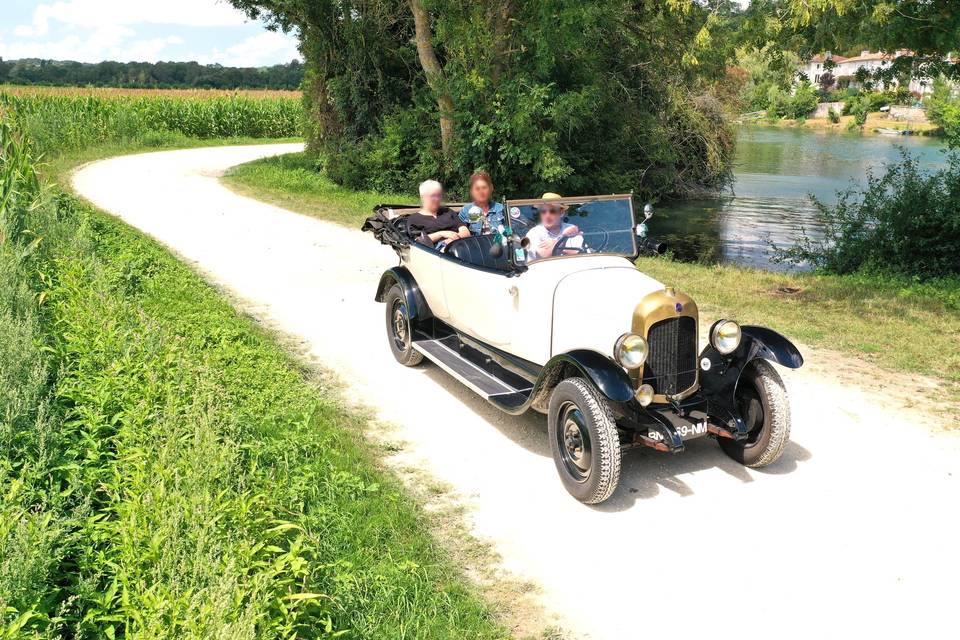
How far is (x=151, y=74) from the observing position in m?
78.6

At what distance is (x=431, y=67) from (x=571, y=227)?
14938mm

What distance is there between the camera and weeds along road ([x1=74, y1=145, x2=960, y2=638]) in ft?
12.5

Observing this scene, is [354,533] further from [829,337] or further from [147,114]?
[147,114]

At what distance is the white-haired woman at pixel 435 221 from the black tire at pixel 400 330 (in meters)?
0.60

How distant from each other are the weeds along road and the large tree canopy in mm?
9280

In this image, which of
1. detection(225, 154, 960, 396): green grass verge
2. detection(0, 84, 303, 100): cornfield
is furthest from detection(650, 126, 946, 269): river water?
detection(0, 84, 303, 100): cornfield

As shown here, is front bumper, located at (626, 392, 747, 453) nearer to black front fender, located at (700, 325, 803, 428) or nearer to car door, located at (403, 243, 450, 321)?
black front fender, located at (700, 325, 803, 428)

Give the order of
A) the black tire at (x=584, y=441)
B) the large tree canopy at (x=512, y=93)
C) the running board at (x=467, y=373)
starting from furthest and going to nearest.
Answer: the large tree canopy at (x=512, y=93)
the running board at (x=467, y=373)
the black tire at (x=584, y=441)

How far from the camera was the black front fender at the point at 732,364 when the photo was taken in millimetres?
5125

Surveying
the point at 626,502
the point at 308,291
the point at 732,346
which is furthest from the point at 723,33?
the point at 626,502

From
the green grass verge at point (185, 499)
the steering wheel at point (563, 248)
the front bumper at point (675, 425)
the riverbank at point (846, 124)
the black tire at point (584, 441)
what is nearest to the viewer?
the green grass verge at point (185, 499)

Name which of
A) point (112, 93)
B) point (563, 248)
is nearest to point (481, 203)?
point (563, 248)

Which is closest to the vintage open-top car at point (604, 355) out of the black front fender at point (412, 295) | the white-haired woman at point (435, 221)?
the black front fender at point (412, 295)

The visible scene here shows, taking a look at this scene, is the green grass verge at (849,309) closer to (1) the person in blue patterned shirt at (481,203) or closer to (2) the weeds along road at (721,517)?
(2) the weeds along road at (721,517)
